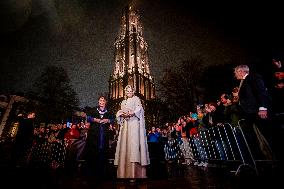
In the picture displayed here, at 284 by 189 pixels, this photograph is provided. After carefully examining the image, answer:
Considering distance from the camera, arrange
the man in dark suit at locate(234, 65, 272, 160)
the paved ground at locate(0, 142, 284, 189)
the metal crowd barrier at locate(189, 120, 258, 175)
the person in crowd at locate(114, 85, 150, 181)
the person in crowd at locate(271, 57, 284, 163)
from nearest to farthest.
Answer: the paved ground at locate(0, 142, 284, 189), the man in dark suit at locate(234, 65, 272, 160), the person in crowd at locate(271, 57, 284, 163), the person in crowd at locate(114, 85, 150, 181), the metal crowd barrier at locate(189, 120, 258, 175)

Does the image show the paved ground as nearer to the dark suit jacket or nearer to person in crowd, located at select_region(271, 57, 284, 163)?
person in crowd, located at select_region(271, 57, 284, 163)

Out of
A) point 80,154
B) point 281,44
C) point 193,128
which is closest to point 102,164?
point 80,154

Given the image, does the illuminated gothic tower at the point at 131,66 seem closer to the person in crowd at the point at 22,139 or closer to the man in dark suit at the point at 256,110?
the person in crowd at the point at 22,139

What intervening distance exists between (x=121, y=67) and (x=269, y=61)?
5838 cm

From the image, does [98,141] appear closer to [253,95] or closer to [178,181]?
[178,181]

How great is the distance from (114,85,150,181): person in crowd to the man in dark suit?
2.57 m

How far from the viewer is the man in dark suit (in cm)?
471

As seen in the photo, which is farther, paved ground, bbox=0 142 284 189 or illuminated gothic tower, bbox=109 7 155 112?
illuminated gothic tower, bbox=109 7 155 112

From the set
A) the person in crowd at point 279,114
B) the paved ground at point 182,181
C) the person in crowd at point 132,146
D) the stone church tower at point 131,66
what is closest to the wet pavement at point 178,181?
the paved ground at point 182,181

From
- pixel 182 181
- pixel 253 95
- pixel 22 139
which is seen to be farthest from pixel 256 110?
pixel 22 139

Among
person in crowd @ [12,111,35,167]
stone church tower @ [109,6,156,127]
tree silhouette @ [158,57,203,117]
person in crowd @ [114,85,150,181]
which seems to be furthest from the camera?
stone church tower @ [109,6,156,127]

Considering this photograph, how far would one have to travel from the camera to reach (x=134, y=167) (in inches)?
199

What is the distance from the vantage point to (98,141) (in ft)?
20.3

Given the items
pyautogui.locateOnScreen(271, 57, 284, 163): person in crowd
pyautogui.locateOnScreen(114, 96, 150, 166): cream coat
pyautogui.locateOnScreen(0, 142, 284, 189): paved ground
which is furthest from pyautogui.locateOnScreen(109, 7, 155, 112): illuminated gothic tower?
pyautogui.locateOnScreen(0, 142, 284, 189): paved ground
